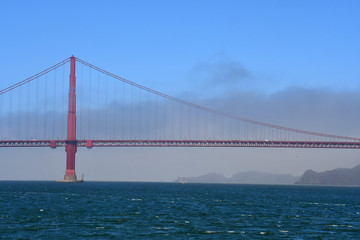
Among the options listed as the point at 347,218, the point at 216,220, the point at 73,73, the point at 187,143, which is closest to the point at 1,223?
the point at 216,220

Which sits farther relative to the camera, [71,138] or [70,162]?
[70,162]

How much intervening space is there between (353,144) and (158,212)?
269ft

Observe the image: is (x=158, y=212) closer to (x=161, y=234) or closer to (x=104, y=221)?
(x=104, y=221)

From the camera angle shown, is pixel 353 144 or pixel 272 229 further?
pixel 353 144

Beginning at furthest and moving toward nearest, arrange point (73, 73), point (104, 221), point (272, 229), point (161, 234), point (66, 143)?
point (73, 73) < point (66, 143) < point (104, 221) < point (272, 229) < point (161, 234)

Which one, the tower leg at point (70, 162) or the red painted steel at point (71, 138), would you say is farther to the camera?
the tower leg at point (70, 162)

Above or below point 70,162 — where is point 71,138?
above

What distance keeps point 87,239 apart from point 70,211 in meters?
17.5

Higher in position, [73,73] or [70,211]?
[73,73]

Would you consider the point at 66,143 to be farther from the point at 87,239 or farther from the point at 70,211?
the point at 87,239

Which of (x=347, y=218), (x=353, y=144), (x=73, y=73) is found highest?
(x=73, y=73)

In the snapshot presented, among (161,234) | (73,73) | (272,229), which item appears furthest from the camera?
(73,73)

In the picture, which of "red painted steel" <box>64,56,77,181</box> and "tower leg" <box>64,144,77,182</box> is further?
"tower leg" <box>64,144,77,182</box>

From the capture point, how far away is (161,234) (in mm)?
32156
